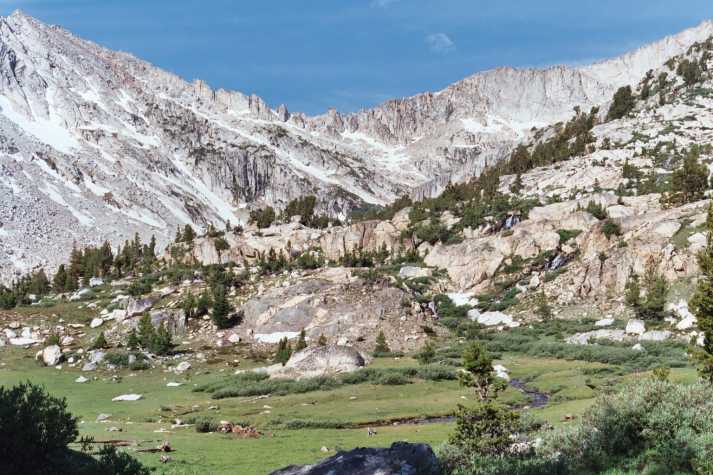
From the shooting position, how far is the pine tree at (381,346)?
2420 inches

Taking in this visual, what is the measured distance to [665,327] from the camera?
5766cm

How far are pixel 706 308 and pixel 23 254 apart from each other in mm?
174700

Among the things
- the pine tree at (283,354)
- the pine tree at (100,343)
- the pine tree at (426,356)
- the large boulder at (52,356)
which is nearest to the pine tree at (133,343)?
the pine tree at (100,343)

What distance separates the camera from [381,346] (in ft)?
204

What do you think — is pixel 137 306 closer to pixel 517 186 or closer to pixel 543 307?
pixel 543 307

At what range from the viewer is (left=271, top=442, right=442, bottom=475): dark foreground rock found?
45.3 ft

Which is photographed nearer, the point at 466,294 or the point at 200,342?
the point at 200,342

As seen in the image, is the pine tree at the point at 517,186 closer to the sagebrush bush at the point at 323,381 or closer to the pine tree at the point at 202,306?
the pine tree at the point at 202,306

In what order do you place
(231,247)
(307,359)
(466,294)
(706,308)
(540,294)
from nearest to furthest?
(706,308) → (307,359) → (540,294) → (466,294) → (231,247)

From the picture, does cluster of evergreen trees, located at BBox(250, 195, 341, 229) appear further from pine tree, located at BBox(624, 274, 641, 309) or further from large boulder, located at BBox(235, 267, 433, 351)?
pine tree, located at BBox(624, 274, 641, 309)

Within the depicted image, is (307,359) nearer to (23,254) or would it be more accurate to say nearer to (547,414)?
(547,414)

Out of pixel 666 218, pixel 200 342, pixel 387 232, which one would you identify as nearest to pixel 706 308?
pixel 666 218

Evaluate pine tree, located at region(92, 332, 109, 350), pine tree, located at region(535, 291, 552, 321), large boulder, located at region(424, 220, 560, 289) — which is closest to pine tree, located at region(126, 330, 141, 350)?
pine tree, located at region(92, 332, 109, 350)

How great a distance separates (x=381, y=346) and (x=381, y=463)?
4863 centimetres
